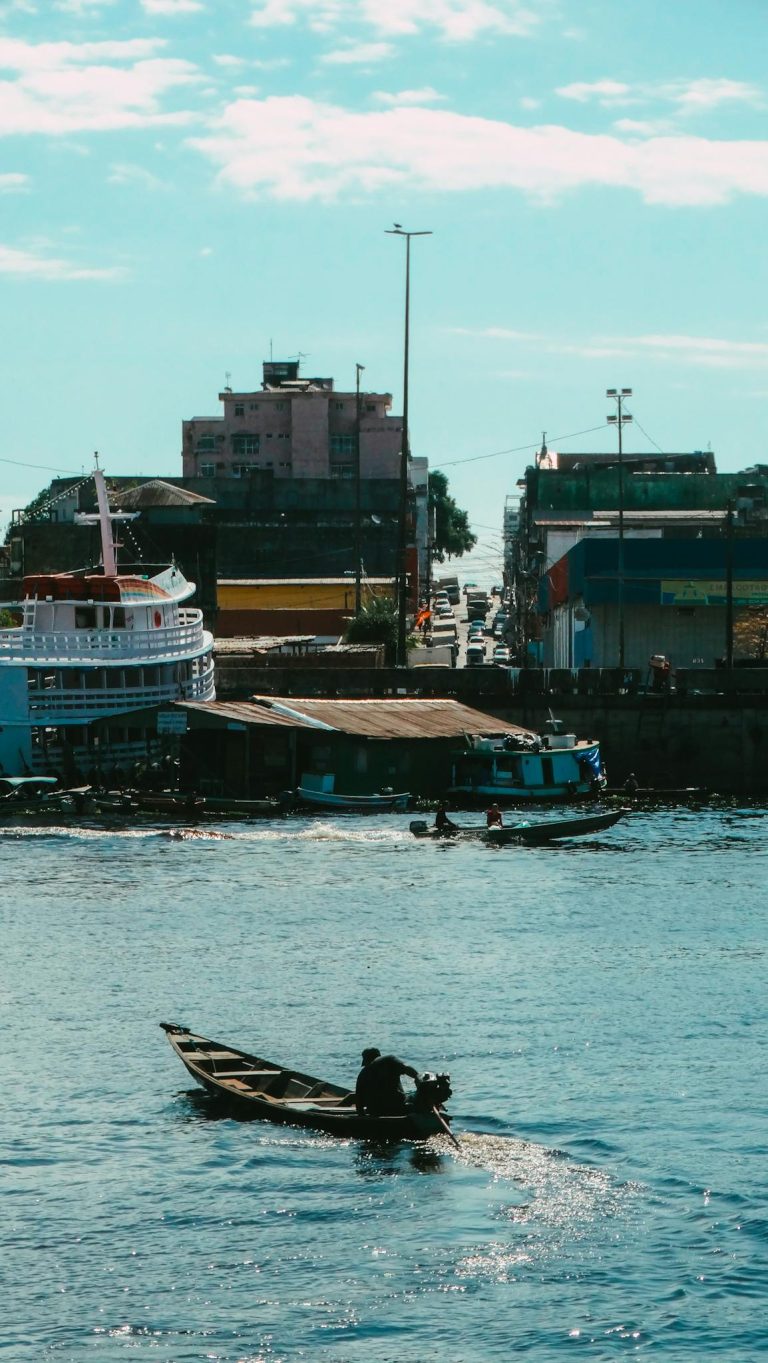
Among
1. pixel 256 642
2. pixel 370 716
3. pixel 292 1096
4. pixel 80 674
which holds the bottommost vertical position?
pixel 292 1096

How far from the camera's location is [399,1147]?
31797 mm

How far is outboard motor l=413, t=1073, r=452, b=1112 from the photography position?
102 feet

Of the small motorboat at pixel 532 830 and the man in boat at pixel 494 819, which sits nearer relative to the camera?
the small motorboat at pixel 532 830

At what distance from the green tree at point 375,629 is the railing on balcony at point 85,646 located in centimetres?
3551

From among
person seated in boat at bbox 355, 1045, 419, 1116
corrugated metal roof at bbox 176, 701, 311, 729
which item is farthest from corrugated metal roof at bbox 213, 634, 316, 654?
person seated in boat at bbox 355, 1045, 419, 1116

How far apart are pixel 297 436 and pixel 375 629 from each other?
53.1m

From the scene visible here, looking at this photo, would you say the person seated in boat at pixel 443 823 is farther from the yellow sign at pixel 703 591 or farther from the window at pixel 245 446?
the window at pixel 245 446

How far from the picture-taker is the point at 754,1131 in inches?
1300

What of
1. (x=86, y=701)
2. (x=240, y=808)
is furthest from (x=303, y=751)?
(x=86, y=701)

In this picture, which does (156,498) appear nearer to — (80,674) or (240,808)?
(80,674)

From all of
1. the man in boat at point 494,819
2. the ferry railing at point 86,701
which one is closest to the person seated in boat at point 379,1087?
the man in boat at point 494,819

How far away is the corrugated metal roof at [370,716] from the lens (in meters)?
76.3

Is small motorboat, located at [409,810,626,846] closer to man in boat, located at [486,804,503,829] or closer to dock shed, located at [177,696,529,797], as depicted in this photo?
man in boat, located at [486,804,503,829]

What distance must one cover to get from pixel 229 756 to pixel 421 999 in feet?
115
